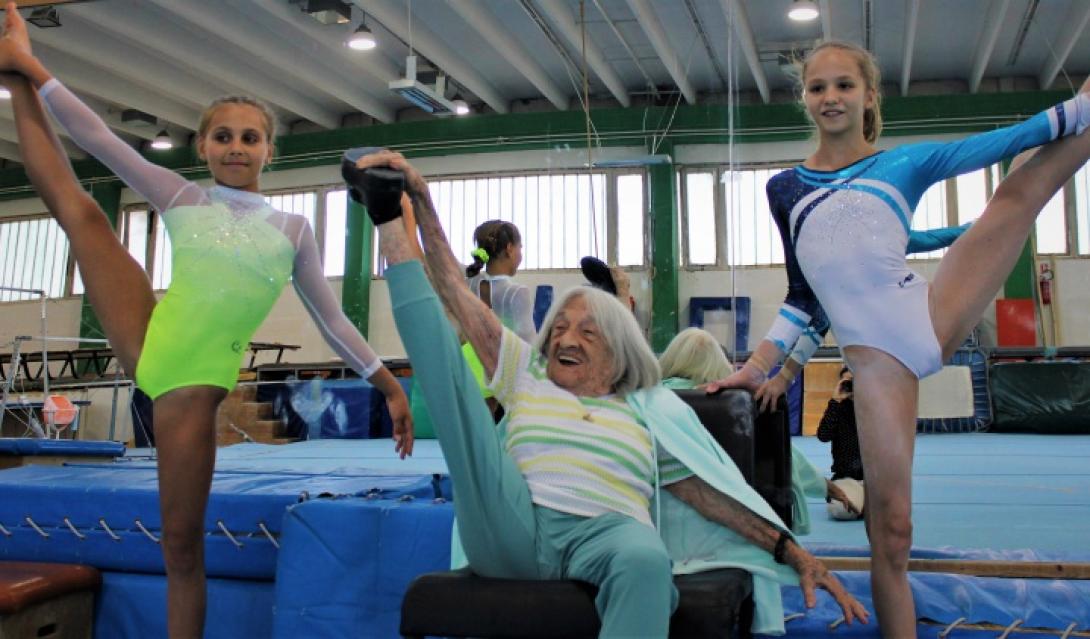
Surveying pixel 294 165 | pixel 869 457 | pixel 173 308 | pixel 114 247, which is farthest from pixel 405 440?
pixel 294 165

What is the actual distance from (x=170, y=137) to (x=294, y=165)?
75cm

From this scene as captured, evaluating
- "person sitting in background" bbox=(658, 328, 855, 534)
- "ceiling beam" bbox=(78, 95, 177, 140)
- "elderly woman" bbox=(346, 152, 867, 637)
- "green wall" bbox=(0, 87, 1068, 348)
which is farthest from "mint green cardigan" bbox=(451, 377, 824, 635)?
"green wall" bbox=(0, 87, 1068, 348)

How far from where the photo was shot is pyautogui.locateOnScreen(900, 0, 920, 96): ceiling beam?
4445mm

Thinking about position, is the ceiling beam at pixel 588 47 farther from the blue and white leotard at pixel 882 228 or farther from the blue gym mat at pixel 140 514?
the blue and white leotard at pixel 882 228

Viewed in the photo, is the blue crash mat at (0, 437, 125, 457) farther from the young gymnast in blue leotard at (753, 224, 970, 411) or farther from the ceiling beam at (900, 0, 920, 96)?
the ceiling beam at (900, 0, 920, 96)

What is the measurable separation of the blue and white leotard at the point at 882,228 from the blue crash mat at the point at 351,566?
3.20 feet

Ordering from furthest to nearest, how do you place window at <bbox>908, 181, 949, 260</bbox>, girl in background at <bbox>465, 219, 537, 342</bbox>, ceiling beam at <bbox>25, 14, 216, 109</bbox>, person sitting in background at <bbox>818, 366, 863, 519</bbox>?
window at <bbox>908, 181, 949, 260</bbox>
ceiling beam at <bbox>25, 14, 216, 109</bbox>
girl in background at <bbox>465, 219, 537, 342</bbox>
person sitting in background at <bbox>818, 366, 863, 519</bbox>

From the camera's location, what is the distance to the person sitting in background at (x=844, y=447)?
8.96ft

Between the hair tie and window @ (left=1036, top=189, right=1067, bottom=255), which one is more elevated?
window @ (left=1036, top=189, right=1067, bottom=255)

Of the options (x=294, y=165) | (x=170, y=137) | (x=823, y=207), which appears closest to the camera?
(x=823, y=207)

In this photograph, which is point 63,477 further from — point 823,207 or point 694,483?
point 823,207

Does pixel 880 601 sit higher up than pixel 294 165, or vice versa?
pixel 294 165

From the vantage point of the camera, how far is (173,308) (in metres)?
1.70

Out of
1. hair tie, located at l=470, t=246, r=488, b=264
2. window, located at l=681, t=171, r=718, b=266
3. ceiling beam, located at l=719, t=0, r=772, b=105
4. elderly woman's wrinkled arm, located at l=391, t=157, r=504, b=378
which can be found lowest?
elderly woman's wrinkled arm, located at l=391, t=157, r=504, b=378
